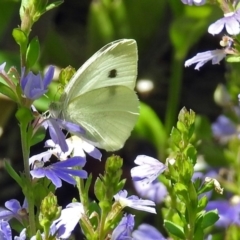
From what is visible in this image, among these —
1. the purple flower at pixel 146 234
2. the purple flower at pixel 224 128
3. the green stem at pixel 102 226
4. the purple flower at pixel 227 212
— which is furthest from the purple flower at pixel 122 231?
the purple flower at pixel 224 128

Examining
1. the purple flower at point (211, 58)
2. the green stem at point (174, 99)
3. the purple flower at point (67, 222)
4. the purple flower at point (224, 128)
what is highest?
the purple flower at point (211, 58)

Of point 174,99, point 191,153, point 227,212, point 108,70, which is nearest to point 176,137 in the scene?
point 191,153

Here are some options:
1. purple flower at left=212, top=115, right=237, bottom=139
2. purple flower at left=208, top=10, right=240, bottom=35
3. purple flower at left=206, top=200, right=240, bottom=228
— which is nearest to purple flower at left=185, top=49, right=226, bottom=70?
A: purple flower at left=208, top=10, right=240, bottom=35

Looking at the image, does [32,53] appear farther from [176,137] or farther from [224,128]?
[224,128]

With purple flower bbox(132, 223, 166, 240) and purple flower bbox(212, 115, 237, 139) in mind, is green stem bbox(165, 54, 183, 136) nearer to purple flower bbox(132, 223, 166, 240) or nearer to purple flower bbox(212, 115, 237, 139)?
purple flower bbox(212, 115, 237, 139)

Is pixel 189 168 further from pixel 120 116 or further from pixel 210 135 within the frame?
pixel 210 135

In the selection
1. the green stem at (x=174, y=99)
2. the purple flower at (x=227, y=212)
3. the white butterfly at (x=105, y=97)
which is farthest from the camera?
the green stem at (x=174, y=99)

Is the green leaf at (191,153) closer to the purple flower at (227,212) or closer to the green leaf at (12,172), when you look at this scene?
the green leaf at (12,172)
